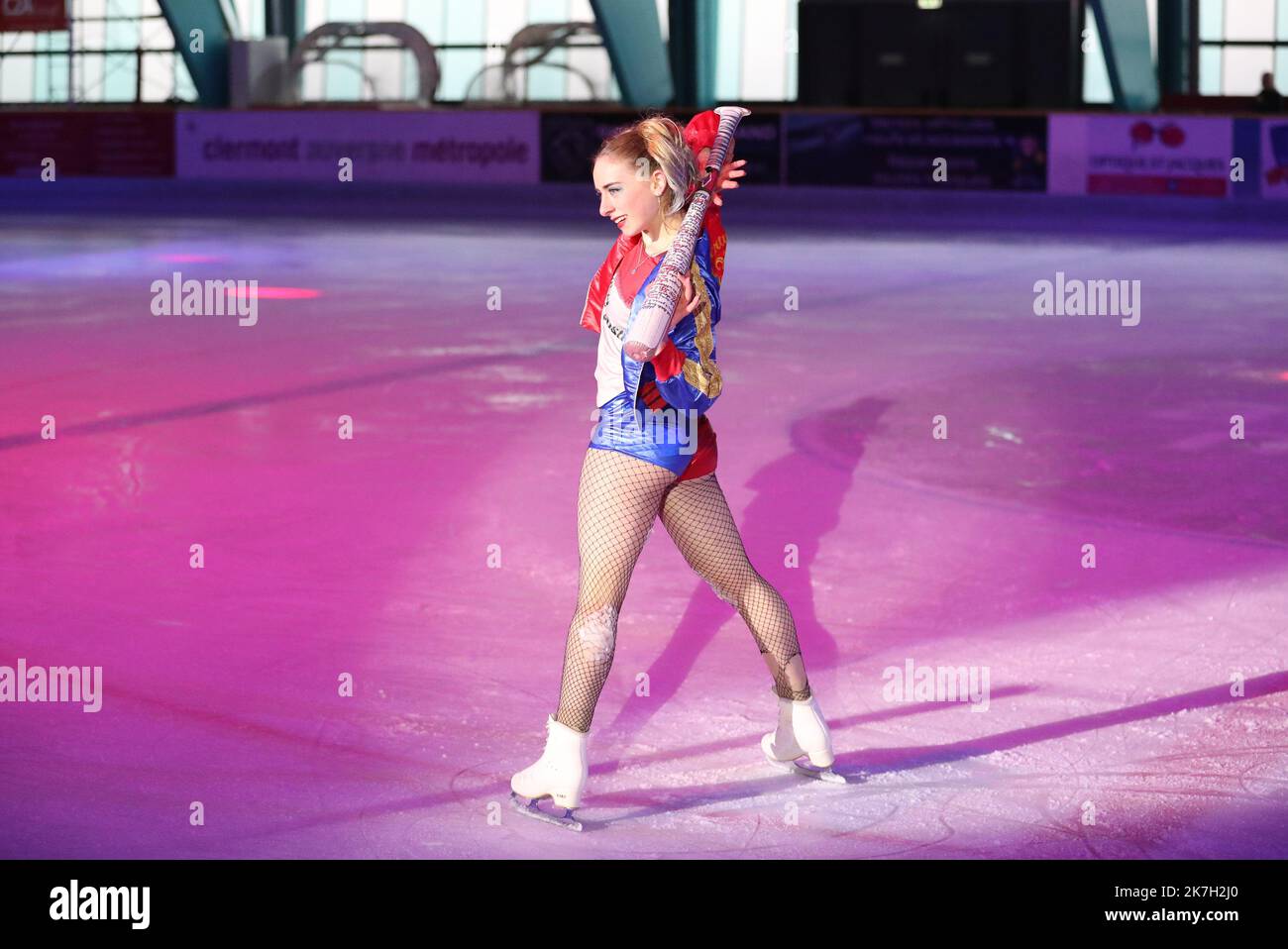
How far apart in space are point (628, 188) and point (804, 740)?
1.29 meters

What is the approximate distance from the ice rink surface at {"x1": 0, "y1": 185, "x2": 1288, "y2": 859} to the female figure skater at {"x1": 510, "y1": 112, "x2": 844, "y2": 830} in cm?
29

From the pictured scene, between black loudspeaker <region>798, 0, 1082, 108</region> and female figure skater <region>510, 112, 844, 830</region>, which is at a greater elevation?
black loudspeaker <region>798, 0, 1082, 108</region>

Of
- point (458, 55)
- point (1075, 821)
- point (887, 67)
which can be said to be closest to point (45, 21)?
point (458, 55)

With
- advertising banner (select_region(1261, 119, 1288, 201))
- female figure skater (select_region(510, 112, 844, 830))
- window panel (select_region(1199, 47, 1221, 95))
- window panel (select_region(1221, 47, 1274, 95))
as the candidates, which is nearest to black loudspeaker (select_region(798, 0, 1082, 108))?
window panel (select_region(1199, 47, 1221, 95))

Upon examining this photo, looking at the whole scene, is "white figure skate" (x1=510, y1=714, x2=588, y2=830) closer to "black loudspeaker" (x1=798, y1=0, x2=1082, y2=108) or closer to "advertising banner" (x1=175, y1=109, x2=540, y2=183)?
"advertising banner" (x1=175, y1=109, x2=540, y2=183)

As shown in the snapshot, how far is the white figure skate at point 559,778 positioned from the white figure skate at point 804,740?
0.50 metres

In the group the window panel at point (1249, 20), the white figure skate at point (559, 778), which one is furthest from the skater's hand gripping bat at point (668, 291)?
the window panel at point (1249, 20)

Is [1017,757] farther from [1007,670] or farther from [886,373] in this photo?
[886,373]

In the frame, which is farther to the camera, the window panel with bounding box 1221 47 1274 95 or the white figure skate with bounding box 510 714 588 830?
the window panel with bounding box 1221 47 1274 95

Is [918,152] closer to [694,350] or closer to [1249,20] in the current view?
[1249,20]

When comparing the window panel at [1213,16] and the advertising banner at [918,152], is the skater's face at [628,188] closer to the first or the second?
the advertising banner at [918,152]

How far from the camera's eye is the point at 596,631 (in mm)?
3438

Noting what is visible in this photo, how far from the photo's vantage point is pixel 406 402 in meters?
8.23

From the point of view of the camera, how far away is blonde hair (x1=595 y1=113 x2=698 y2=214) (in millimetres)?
3232
